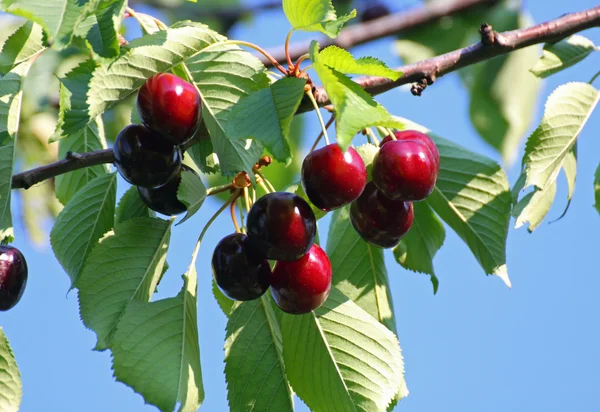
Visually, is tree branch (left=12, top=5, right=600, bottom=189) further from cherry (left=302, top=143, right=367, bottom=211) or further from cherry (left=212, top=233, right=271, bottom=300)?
cherry (left=212, top=233, right=271, bottom=300)

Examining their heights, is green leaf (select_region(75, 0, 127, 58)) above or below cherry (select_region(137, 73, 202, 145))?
below

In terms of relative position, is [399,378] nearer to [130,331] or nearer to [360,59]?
[130,331]

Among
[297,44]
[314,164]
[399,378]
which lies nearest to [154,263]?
[314,164]

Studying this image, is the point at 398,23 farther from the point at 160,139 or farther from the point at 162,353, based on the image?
the point at 162,353

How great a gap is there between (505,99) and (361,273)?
1664mm

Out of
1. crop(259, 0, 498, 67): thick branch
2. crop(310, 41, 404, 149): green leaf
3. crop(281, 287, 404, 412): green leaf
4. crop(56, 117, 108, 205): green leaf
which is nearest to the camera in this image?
crop(310, 41, 404, 149): green leaf

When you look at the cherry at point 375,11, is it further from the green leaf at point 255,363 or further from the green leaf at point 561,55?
the green leaf at point 255,363

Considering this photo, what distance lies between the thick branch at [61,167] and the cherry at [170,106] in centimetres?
23

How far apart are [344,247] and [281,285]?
0.47 m

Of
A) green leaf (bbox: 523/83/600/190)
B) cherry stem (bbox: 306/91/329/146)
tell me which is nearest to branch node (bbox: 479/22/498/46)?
green leaf (bbox: 523/83/600/190)

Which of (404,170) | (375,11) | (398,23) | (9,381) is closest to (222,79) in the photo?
(404,170)

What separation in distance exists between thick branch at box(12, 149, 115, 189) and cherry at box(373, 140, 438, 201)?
0.63m

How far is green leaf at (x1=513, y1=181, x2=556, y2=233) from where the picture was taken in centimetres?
209

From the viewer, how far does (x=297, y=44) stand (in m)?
3.33
